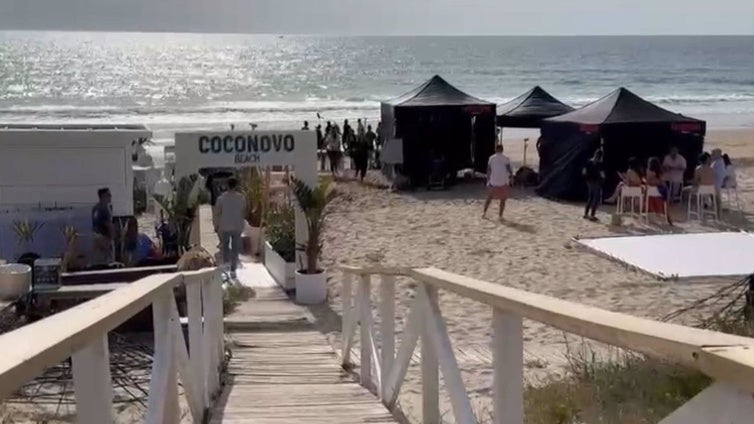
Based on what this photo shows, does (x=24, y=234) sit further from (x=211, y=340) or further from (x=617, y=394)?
(x=617, y=394)

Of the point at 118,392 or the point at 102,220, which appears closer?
the point at 118,392

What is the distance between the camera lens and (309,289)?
11.5 metres

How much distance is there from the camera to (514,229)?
51.0ft

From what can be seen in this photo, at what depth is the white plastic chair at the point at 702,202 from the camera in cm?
1599

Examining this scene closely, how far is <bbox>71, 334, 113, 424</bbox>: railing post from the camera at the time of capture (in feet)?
7.18

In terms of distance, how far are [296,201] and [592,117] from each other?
7.98m

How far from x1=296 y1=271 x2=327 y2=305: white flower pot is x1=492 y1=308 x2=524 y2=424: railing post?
879 cm

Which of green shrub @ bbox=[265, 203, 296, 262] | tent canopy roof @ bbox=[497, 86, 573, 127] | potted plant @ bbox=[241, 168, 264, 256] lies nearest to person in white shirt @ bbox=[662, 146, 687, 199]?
tent canopy roof @ bbox=[497, 86, 573, 127]

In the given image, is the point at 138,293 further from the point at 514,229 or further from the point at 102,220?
the point at 514,229

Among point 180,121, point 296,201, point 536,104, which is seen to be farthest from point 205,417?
point 180,121

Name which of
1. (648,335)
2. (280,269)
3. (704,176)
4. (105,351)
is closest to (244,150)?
(280,269)

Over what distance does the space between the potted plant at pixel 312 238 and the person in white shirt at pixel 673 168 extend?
789 cm

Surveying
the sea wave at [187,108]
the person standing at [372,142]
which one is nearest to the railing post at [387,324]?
the person standing at [372,142]

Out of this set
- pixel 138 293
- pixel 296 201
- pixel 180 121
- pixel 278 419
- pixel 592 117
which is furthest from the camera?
pixel 180 121
